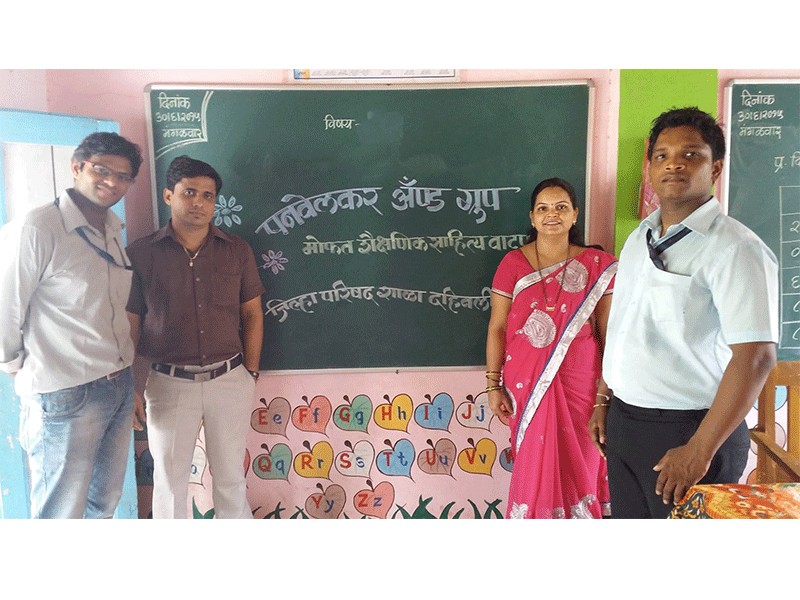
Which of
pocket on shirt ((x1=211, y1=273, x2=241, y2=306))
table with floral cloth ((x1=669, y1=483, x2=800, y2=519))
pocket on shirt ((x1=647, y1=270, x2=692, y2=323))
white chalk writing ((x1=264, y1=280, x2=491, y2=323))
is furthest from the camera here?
white chalk writing ((x1=264, y1=280, x2=491, y2=323))

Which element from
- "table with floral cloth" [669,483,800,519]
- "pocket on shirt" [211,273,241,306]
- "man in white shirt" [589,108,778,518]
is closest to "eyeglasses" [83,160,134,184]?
"pocket on shirt" [211,273,241,306]

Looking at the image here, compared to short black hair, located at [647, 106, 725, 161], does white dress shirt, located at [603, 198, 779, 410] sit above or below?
below

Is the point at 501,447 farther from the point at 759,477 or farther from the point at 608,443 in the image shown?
the point at 759,477

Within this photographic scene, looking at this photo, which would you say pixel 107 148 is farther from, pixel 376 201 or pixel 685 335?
pixel 685 335

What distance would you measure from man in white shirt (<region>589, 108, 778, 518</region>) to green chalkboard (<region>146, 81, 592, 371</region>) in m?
0.58

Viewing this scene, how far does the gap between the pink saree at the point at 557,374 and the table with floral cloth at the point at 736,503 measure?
663 mm

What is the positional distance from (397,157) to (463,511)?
1.52 m

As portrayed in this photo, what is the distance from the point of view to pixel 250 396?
2.40m

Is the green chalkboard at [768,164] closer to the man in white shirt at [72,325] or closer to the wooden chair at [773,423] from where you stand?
the wooden chair at [773,423]

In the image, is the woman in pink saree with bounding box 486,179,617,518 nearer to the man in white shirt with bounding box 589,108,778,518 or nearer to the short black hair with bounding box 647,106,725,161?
the man in white shirt with bounding box 589,108,778,518

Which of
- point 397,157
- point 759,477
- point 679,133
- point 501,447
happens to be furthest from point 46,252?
point 759,477

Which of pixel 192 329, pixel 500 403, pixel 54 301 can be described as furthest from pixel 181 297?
pixel 500 403

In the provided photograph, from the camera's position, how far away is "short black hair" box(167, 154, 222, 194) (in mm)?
2273

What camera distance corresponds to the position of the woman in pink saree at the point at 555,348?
A: 2.27 m
